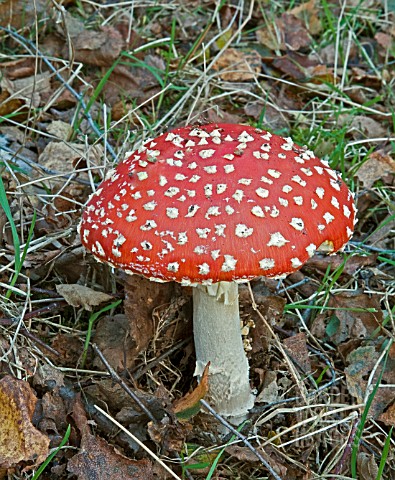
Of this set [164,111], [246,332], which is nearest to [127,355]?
[246,332]

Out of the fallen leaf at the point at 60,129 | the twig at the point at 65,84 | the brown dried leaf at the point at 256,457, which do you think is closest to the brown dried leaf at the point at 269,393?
the brown dried leaf at the point at 256,457

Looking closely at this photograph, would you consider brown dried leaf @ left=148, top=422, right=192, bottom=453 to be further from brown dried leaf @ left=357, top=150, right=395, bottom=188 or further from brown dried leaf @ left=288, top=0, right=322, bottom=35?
→ brown dried leaf @ left=288, top=0, right=322, bottom=35

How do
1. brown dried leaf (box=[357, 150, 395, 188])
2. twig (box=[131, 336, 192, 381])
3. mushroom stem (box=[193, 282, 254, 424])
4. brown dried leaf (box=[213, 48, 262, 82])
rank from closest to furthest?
1. mushroom stem (box=[193, 282, 254, 424])
2. twig (box=[131, 336, 192, 381])
3. brown dried leaf (box=[357, 150, 395, 188])
4. brown dried leaf (box=[213, 48, 262, 82])

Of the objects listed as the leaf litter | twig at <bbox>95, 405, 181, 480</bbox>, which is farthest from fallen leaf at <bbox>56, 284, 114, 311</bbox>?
twig at <bbox>95, 405, 181, 480</bbox>

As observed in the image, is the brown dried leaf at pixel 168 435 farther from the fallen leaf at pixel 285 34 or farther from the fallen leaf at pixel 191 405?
the fallen leaf at pixel 285 34

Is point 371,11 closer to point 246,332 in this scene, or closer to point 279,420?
point 246,332

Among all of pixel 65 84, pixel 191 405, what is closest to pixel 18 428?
Answer: pixel 191 405
